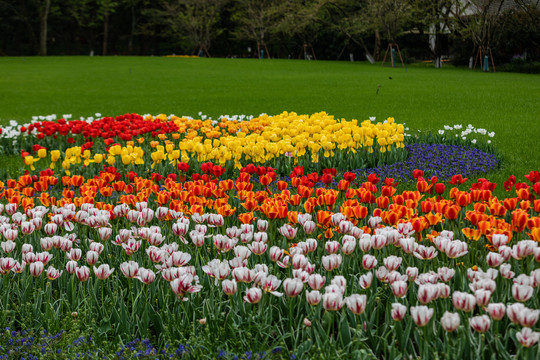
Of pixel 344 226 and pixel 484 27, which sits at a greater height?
pixel 484 27

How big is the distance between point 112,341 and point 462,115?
1266 cm

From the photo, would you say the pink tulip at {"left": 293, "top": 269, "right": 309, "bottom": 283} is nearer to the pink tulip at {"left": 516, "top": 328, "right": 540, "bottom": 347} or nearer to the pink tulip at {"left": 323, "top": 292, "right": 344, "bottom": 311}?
the pink tulip at {"left": 323, "top": 292, "right": 344, "bottom": 311}

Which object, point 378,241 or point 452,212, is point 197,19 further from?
point 378,241

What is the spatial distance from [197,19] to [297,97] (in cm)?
3568

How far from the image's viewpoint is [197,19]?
53.2m

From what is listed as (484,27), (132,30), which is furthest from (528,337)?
(132,30)

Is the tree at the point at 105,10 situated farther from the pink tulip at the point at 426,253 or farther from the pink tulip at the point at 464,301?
the pink tulip at the point at 464,301

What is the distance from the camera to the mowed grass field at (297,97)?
1297 cm

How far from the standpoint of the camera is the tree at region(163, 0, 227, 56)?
173 feet

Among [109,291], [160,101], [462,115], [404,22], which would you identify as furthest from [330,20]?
[109,291]

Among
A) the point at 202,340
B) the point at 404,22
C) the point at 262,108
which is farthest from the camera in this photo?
the point at 404,22

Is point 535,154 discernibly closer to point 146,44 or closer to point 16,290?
point 16,290

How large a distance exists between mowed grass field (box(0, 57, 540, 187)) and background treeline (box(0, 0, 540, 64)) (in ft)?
30.5

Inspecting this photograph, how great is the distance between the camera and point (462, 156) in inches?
330
